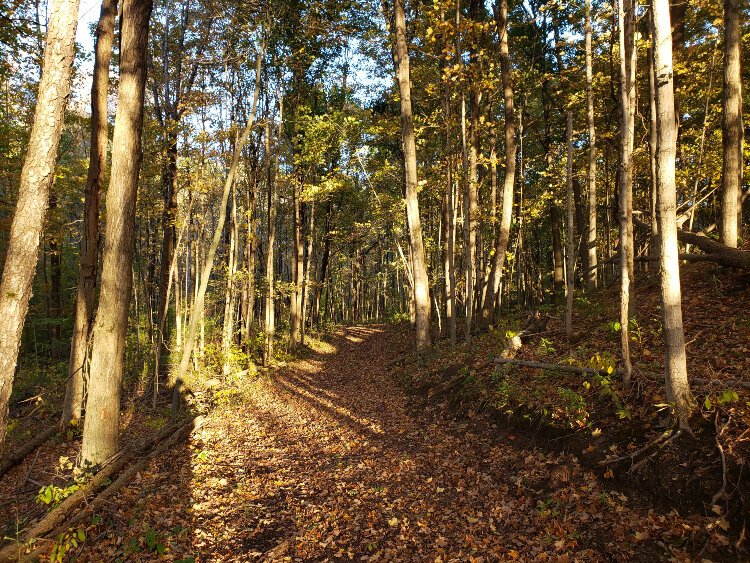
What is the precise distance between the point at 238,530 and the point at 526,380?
616 centimetres

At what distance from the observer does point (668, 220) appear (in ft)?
17.4

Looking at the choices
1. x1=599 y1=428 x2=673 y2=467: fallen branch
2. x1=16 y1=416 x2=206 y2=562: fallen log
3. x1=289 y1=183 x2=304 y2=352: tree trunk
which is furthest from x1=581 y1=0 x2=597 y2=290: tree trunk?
x1=289 y1=183 x2=304 y2=352: tree trunk

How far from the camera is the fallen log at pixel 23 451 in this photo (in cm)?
876

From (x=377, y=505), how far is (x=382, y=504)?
0.27 ft

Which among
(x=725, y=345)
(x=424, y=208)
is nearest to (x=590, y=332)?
(x=725, y=345)

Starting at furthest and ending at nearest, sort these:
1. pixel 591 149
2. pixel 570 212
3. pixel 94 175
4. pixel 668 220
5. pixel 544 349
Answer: pixel 591 149, pixel 570 212, pixel 544 349, pixel 94 175, pixel 668 220

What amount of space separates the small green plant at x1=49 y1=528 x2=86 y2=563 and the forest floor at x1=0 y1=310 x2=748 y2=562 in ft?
0.65

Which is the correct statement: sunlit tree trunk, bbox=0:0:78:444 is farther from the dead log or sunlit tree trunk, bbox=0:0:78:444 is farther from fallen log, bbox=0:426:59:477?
the dead log

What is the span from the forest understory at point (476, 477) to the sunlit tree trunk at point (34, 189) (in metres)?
2.10

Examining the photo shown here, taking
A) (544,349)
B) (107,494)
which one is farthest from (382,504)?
(544,349)

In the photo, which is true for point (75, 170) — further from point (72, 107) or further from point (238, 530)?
point (238, 530)

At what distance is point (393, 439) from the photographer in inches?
344

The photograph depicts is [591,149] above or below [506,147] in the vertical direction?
below

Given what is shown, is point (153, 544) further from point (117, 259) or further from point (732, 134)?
point (732, 134)
